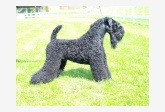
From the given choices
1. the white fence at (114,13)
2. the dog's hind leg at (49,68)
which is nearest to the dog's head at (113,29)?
the dog's hind leg at (49,68)

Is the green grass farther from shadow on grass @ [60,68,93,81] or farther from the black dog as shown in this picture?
the black dog

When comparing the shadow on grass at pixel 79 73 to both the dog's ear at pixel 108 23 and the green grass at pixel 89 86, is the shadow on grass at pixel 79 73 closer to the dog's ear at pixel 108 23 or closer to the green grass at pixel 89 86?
the green grass at pixel 89 86

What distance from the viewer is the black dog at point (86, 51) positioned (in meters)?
7.53

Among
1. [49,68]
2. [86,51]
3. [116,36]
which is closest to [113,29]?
[116,36]

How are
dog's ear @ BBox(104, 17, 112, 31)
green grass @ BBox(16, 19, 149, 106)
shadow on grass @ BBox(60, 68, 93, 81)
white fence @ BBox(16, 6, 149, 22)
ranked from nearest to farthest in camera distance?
green grass @ BBox(16, 19, 149, 106), dog's ear @ BBox(104, 17, 112, 31), shadow on grass @ BBox(60, 68, 93, 81), white fence @ BBox(16, 6, 149, 22)

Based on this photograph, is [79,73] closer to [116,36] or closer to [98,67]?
[98,67]

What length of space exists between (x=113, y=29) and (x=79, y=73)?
1.66 metres

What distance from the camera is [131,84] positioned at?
7656 millimetres

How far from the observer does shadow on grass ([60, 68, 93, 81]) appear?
328 inches

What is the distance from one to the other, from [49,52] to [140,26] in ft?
38.8

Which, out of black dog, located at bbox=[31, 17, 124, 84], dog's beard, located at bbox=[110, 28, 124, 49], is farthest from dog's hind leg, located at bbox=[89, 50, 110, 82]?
dog's beard, located at bbox=[110, 28, 124, 49]

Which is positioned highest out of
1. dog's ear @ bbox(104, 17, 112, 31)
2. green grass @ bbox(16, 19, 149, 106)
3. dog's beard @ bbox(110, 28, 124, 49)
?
dog's ear @ bbox(104, 17, 112, 31)

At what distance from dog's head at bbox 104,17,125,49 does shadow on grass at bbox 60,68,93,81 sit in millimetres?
1096

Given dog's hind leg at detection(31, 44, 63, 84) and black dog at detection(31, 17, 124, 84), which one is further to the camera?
dog's hind leg at detection(31, 44, 63, 84)
